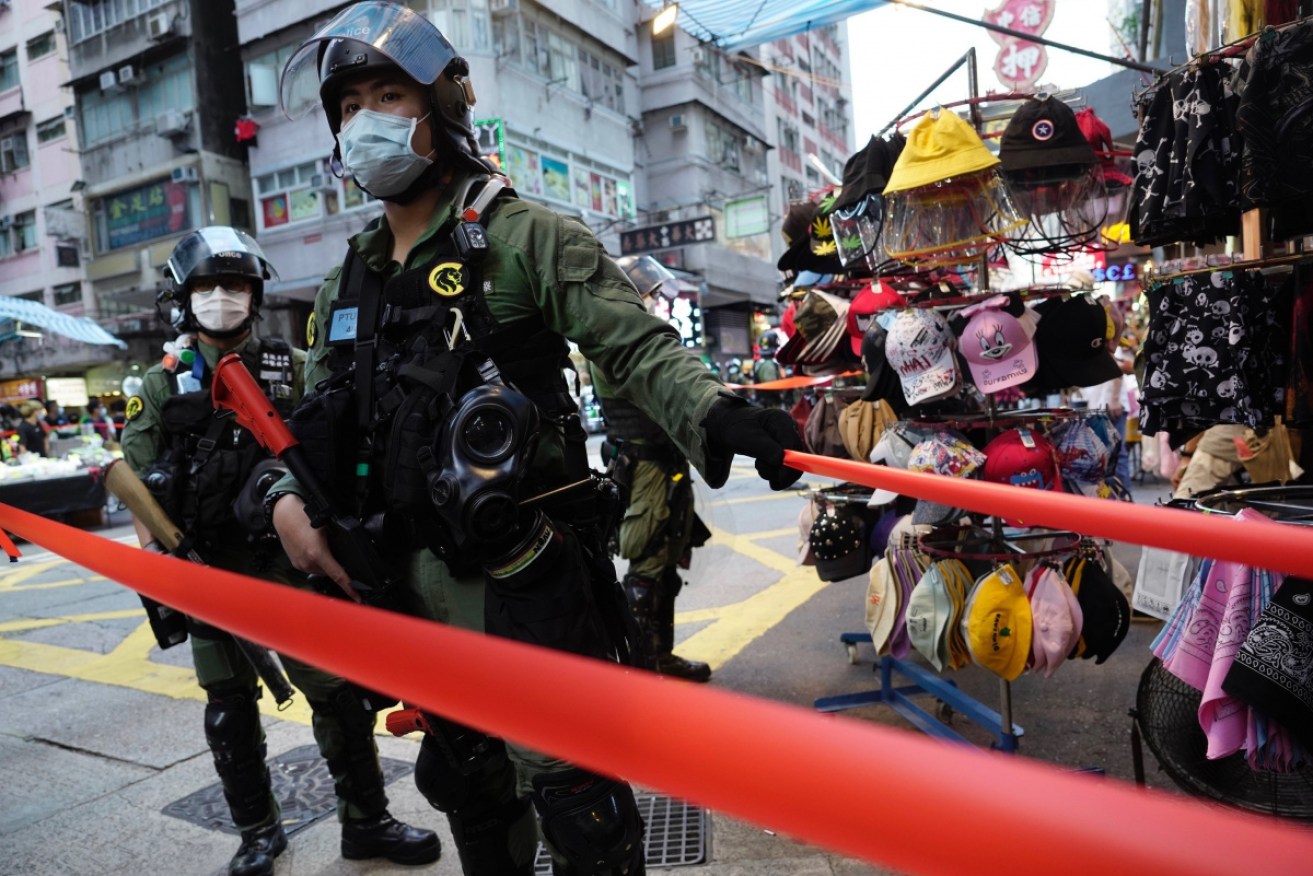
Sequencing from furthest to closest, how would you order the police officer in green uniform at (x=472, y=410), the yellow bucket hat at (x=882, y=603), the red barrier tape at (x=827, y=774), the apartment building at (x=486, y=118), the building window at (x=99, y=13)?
1. the building window at (x=99, y=13)
2. the apartment building at (x=486, y=118)
3. the yellow bucket hat at (x=882, y=603)
4. the police officer in green uniform at (x=472, y=410)
5. the red barrier tape at (x=827, y=774)

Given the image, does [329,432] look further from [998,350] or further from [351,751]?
[998,350]

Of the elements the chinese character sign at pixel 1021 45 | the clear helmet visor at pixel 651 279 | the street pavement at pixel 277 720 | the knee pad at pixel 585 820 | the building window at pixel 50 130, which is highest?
the building window at pixel 50 130

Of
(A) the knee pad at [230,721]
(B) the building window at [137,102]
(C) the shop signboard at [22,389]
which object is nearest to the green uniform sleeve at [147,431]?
(A) the knee pad at [230,721]

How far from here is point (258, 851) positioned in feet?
9.48

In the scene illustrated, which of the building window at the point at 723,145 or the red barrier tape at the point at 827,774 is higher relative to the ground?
the building window at the point at 723,145

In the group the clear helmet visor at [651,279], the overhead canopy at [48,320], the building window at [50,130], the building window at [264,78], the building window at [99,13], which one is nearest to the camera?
the clear helmet visor at [651,279]

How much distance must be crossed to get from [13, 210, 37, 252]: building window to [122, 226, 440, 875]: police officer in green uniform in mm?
34207

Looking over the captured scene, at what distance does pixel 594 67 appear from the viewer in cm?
2844

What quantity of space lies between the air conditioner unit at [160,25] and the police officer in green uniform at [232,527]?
27868mm

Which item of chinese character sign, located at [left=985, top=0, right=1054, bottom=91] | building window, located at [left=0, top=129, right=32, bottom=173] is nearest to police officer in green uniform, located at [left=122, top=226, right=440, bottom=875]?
chinese character sign, located at [left=985, top=0, right=1054, bottom=91]

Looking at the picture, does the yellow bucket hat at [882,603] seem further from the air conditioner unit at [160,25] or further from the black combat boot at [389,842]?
the air conditioner unit at [160,25]

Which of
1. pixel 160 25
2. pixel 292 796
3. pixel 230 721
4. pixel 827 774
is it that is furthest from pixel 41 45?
pixel 827 774

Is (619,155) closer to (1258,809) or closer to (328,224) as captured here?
(328,224)

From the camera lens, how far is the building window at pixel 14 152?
3127 cm
